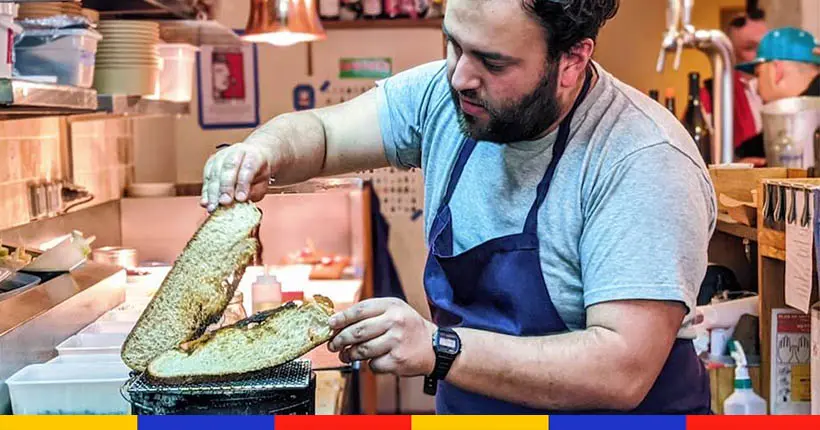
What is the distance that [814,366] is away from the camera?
247 cm

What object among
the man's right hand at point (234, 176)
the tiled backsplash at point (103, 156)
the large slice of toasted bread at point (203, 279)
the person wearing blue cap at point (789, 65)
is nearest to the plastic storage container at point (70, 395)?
the large slice of toasted bread at point (203, 279)

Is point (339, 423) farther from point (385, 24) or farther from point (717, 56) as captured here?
point (385, 24)

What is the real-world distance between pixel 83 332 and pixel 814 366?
155cm

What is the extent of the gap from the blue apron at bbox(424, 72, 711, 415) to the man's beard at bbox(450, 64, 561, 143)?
0.18ft

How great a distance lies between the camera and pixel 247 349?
5.18 ft

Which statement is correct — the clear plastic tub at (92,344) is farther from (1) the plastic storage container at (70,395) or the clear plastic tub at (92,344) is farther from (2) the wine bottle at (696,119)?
(2) the wine bottle at (696,119)

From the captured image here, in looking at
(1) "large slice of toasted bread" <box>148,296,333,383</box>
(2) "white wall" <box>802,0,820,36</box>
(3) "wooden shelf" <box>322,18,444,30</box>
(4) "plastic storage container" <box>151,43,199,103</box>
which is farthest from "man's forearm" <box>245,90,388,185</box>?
(3) "wooden shelf" <box>322,18,444,30</box>

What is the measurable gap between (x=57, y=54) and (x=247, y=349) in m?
1.35

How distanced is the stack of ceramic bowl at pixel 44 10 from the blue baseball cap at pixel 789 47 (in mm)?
2621

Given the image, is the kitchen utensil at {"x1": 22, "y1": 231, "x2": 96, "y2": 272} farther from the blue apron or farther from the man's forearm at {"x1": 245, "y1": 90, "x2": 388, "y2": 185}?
the blue apron

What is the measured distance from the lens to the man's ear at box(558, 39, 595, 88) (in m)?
1.66

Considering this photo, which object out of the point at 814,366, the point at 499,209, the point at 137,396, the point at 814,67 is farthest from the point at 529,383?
the point at 814,67

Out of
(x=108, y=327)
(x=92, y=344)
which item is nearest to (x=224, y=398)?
(x=92, y=344)

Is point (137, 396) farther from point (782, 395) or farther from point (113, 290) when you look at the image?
point (782, 395)
